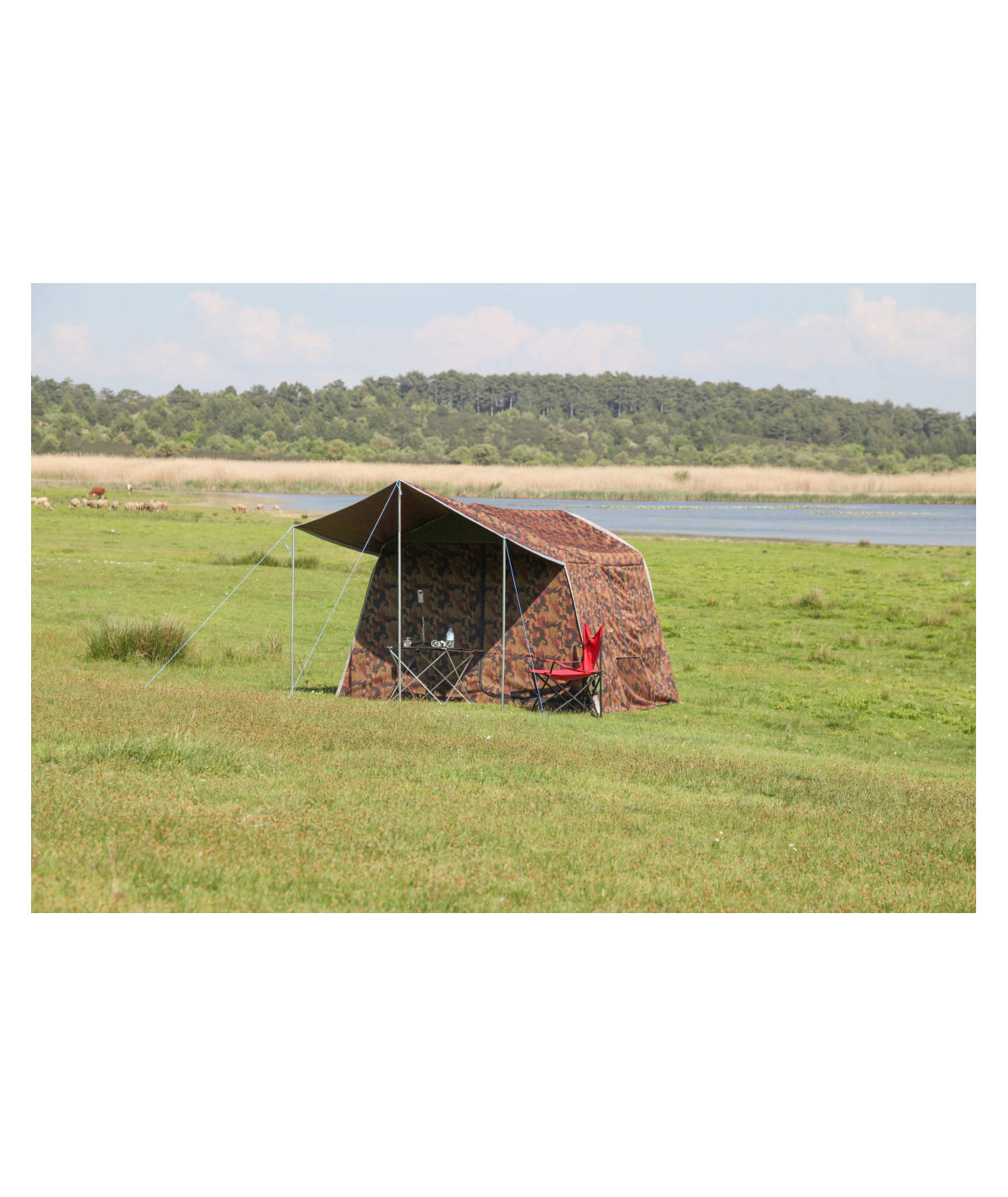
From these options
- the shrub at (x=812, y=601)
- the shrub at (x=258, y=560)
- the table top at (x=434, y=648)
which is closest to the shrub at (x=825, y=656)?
the shrub at (x=812, y=601)

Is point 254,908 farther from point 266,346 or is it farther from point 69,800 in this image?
point 266,346

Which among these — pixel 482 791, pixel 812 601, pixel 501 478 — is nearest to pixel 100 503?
pixel 501 478

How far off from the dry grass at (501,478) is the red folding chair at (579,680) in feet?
74.4

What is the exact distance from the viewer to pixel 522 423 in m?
57.8

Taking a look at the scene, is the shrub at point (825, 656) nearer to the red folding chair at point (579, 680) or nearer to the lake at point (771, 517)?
the red folding chair at point (579, 680)

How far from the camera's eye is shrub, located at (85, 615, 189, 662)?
1284cm

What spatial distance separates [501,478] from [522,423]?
10859 millimetres

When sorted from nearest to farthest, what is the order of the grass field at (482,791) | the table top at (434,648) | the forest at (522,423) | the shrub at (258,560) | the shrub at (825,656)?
the grass field at (482,791) < the table top at (434,648) < the shrub at (825,656) < the shrub at (258,560) < the forest at (522,423)

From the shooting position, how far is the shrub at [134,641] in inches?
505

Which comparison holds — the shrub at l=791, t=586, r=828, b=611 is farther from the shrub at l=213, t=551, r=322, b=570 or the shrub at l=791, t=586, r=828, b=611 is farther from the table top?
the table top

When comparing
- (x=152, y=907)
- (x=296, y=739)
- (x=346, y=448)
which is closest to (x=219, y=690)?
(x=296, y=739)

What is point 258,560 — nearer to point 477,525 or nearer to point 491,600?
point 491,600

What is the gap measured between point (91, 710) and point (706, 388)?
4994cm
